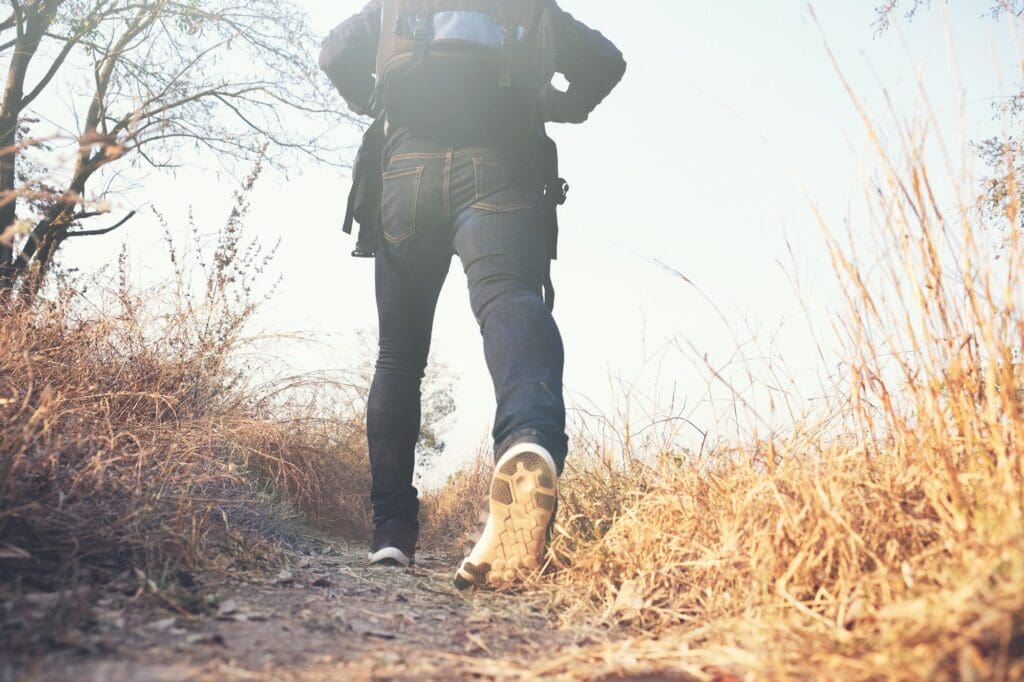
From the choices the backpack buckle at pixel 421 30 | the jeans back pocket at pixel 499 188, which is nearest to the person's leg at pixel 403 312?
the jeans back pocket at pixel 499 188

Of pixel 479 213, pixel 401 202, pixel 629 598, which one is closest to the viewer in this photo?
pixel 629 598

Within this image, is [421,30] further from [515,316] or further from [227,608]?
[227,608]

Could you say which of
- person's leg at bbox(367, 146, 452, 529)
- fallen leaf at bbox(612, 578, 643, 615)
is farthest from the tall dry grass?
person's leg at bbox(367, 146, 452, 529)

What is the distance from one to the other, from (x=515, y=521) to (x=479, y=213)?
81 cm

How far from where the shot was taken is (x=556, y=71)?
2.29 meters

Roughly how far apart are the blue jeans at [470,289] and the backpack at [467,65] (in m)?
0.10

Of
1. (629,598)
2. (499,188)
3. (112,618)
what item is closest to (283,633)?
(112,618)

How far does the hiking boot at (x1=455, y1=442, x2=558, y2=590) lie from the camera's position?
5.68 feet

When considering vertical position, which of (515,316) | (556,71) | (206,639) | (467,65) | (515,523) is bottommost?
(206,639)

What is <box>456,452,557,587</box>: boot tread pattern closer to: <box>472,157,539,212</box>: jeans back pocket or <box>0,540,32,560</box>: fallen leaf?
<box>472,157,539,212</box>: jeans back pocket

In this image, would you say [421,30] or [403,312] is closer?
[421,30]

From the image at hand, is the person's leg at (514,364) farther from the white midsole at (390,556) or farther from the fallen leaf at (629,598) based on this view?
the white midsole at (390,556)

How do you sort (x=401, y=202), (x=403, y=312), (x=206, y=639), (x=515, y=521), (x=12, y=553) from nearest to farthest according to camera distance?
(x=206, y=639)
(x=12, y=553)
(x=515, y=521)
(x=401, y=202)
(x=403, y=312)

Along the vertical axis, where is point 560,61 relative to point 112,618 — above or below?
above
